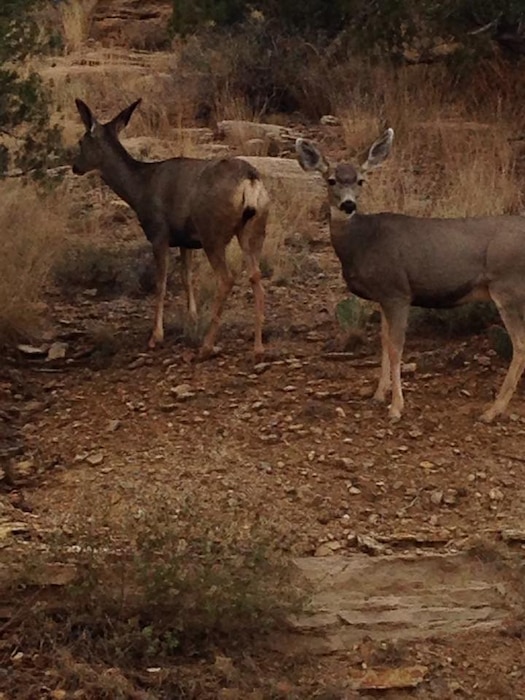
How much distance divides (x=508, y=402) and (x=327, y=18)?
10.2 metres

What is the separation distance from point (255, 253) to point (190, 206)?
0.64 meters

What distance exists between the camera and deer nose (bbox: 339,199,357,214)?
849 cm

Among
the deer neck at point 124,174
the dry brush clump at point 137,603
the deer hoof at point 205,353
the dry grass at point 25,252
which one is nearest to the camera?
the dry brush clump at point 137,603

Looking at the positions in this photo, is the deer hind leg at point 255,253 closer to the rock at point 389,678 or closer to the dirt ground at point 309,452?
the dirt ground at point 309,452

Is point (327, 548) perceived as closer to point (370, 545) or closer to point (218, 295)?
point (370, 545)

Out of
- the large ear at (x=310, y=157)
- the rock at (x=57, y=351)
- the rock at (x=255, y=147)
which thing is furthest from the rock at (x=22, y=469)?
the rock at (x=255, y=147)

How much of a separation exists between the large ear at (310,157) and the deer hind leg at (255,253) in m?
1.10

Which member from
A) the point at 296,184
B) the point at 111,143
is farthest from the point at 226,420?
the point at 296,184

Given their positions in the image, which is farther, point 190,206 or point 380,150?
point 190,206

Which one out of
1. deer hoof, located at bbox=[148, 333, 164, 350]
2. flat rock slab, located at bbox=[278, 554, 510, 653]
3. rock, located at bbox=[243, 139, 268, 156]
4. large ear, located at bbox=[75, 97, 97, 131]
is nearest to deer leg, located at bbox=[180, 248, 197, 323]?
deer hoof, located at bbox=[148, 333, 164, 350]

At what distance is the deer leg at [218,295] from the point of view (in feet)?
32.0

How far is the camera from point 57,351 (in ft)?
33.6

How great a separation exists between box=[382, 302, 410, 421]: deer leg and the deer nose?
0.65 metres

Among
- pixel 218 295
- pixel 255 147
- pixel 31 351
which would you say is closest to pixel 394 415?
pixel 218 295
